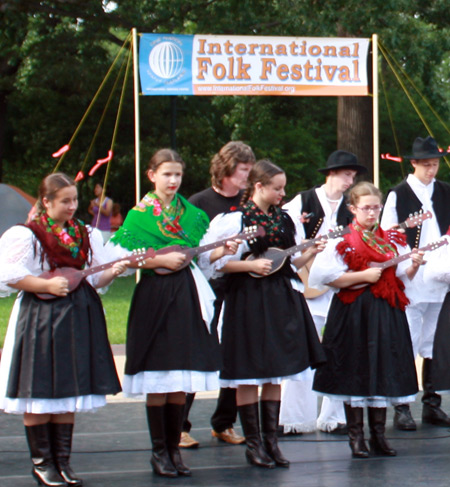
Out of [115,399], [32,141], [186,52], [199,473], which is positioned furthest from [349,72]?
[32,141]

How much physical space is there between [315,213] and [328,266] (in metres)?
0.94

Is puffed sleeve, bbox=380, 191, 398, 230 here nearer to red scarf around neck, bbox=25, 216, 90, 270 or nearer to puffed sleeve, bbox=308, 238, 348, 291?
puffed sleeve, bbox=308, 238, 348, 291

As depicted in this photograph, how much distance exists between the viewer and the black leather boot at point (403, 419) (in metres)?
6.80

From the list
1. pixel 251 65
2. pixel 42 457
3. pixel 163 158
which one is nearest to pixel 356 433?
pixel 42 457

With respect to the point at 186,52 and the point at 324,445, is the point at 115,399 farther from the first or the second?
the point at 186,52

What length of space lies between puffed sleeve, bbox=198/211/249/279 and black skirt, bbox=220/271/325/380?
0.13 m

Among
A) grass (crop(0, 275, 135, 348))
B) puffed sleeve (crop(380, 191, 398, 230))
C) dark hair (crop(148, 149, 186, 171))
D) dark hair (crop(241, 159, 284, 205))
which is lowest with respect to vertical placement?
grass (crop(0, 275, 135, 348))

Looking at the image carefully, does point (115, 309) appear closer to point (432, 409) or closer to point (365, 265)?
point (432, 409)

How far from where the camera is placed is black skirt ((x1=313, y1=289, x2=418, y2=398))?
5.86m

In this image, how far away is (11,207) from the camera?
14.9m

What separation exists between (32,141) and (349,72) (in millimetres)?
15160

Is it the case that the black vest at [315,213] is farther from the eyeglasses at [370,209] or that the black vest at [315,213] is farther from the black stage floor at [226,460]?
the black stage floor at [226,460]

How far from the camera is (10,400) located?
5.22 m

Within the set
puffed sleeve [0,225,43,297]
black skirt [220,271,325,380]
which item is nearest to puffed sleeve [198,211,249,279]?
black skirt [220,271,325,380]
